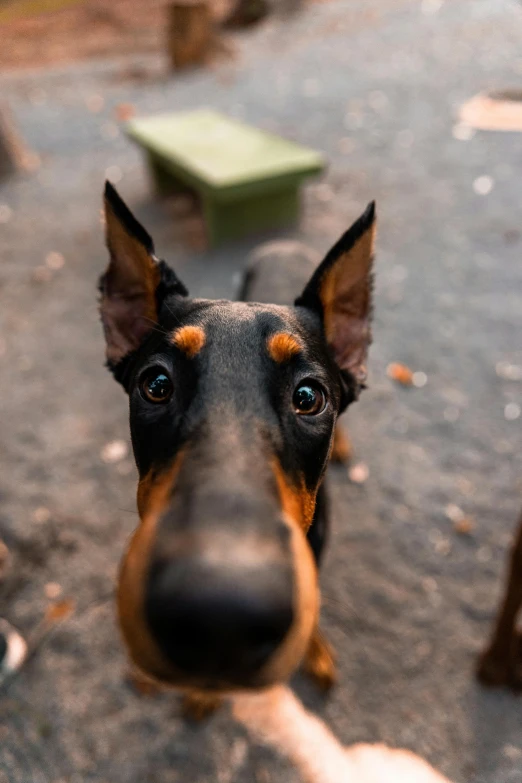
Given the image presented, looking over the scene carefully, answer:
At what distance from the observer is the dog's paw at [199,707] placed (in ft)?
8.57

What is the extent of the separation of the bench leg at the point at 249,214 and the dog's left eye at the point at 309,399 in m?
4.73

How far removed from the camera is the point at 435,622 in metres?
2.99

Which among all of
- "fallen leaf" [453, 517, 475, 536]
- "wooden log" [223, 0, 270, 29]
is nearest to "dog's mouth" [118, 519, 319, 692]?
"fallen leaf" [453, 517, 475, 536]

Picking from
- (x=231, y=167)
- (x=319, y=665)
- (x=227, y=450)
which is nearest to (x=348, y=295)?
(x=227, y=450)

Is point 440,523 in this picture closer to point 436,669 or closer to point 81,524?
point 436,669

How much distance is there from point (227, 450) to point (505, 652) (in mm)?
2117

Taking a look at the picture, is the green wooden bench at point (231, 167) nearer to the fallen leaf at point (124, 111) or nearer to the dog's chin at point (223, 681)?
the fallen leaf at point (124, 111)

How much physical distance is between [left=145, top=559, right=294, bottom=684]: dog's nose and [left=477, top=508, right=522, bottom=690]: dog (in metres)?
1.83

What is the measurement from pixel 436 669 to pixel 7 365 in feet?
13.8

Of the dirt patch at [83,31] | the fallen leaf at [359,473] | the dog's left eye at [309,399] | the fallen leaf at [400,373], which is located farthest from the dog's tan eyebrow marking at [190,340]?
the dirt patch at [83,31]

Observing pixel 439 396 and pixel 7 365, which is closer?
pixel 439 396

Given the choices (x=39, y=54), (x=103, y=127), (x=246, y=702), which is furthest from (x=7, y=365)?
(x=39, y=54)

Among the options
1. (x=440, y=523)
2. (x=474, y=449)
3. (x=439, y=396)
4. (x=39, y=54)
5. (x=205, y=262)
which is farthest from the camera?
(x=39, y=54)

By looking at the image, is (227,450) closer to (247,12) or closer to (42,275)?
(42,275)
